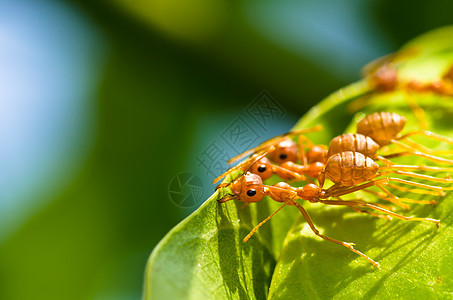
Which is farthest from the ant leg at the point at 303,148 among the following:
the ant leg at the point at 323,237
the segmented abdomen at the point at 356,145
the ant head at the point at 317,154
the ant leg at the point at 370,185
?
the ant leg at the point at 323,237

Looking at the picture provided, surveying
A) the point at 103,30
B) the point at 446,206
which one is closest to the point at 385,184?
the point at 446,206

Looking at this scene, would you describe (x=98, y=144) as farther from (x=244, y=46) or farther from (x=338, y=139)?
(x=338, y=139)

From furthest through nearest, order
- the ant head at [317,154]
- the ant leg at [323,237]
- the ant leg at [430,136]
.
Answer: the ant head at [317,154] < the ant leg at [430,136] < the ant leg at [323,237]

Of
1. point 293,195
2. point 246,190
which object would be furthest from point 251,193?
point 293,195

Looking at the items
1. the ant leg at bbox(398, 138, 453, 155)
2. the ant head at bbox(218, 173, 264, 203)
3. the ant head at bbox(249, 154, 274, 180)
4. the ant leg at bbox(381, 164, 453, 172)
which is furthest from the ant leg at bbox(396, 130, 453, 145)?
the ant head at bbox(218, 173, 264, 203)

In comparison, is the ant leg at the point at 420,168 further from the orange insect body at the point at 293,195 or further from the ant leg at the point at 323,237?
the ant leg at the point at 323,237

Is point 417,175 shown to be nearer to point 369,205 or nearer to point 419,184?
point 419,184
